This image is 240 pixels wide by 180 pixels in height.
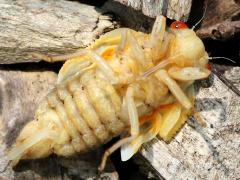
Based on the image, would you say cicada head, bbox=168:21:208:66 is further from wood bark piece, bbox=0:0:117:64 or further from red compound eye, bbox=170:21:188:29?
wood bark piece, bbox=0:0:117:64

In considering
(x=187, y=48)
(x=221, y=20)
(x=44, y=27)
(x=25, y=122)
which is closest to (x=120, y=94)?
(x=187, y=48)

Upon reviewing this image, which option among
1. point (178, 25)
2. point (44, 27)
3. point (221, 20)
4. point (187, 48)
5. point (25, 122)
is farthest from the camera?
point (221, 20)

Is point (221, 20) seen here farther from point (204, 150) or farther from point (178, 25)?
point (204, 150)

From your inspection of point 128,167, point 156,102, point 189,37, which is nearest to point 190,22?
point 189,37

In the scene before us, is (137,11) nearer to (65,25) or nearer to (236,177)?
(65,25)

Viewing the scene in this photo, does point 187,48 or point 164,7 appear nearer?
point 187,48

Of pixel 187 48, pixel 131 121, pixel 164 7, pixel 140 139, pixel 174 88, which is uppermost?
pixel 164 7

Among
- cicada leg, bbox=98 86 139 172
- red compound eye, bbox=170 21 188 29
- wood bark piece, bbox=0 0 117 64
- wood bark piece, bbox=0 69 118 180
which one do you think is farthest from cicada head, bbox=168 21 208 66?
wood bark piece, bbox=0 69 118 180

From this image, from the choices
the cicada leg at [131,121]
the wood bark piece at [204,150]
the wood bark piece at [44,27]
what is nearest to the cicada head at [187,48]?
the wood bark piece at [204,150]
